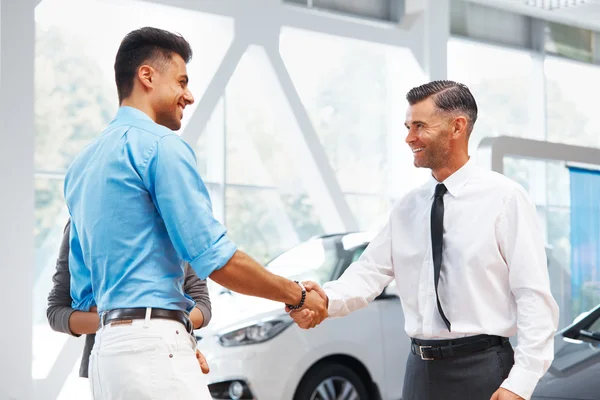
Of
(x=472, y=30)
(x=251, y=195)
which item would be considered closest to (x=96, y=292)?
(x=472, y=30)

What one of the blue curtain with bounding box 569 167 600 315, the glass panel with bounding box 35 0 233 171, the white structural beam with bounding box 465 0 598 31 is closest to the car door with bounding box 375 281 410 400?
the blue curtain with bounding box 569 167 600 315

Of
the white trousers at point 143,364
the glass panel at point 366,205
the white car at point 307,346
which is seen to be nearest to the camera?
the white trousers at point 143,364

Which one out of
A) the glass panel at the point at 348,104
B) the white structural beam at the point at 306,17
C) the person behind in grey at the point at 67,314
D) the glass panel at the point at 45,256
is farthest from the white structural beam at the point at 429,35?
the glass panel at the point at 348,104

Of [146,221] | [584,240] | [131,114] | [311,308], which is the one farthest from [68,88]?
[146,221]

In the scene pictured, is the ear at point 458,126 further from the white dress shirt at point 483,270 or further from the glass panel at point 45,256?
the glass panel at point 45,256

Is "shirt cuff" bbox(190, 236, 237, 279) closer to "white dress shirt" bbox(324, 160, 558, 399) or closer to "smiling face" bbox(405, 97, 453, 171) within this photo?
"white dress shirt" bbox(324, 160, 558, 399)

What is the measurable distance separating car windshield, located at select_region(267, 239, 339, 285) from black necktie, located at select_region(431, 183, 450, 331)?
3251mm

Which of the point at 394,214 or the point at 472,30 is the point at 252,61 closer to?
the point at 472,30

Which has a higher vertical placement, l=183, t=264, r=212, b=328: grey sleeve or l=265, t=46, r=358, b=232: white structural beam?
l=265, t=46, r=358, b=232: white structural beam

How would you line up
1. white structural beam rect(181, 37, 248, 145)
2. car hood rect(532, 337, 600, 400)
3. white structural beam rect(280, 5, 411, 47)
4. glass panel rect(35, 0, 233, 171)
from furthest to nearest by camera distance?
glass panel rect(35, 0, 233, 171)
white structural beam rect(280, 5, 411, 47)
white structural beam rect(181, 37, 248, 145)
car hood rect(532, 337, 600, 400)

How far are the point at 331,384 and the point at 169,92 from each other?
154 inches

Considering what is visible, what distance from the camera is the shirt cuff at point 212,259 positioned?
256 cm

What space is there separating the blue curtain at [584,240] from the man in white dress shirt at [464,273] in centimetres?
420

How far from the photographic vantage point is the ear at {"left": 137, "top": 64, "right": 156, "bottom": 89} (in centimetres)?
274
